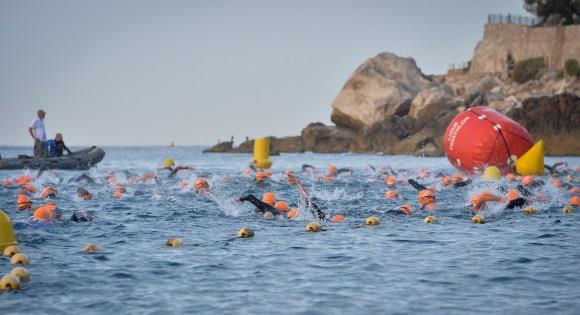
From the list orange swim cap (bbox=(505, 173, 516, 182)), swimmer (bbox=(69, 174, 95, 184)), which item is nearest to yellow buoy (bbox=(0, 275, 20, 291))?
swimmer (bbox=(69, 174, 95, 184))

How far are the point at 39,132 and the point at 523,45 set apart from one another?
77920 millimetres

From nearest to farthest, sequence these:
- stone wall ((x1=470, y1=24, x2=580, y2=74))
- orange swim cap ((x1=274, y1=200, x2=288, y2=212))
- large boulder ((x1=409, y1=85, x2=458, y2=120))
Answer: orange swim cap ((x1=274, y1=200, x2=288, y2=212)) → large boulder ((x1=409, y1=85, x2=458, y2=120)) → stone wall ((x1=470, y1=24, x2=580, y2=74))

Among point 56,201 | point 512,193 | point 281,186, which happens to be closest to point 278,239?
point 512,193

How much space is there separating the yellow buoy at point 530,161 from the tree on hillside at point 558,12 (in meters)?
79.1

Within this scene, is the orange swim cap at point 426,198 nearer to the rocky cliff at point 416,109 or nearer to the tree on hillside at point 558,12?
the rocky cliff at point 416,109

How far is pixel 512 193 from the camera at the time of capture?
1802cm

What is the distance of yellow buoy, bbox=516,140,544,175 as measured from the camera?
26547 mm

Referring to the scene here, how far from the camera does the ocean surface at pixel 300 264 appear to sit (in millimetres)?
7645

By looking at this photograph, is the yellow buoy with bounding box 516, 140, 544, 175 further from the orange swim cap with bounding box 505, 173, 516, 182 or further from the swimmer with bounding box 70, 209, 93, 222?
the swimmer with bounding box 70, 209, 93, 222

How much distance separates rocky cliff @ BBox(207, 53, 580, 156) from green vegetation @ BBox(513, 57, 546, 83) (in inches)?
85.0

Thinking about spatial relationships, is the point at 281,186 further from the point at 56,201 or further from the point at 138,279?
the point at 138,279

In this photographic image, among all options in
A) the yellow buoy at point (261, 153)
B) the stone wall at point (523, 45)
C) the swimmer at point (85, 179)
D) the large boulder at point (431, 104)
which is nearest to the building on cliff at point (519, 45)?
the stone wall at point (523, 45)

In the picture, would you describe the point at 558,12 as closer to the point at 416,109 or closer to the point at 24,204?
the point at 416,109

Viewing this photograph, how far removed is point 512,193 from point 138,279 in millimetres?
11585
